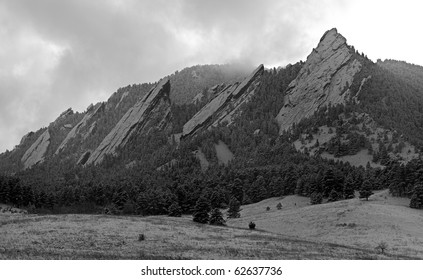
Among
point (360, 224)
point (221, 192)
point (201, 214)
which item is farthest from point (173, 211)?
point (360, 224)

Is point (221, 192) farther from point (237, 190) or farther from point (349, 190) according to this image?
point (349, 190)

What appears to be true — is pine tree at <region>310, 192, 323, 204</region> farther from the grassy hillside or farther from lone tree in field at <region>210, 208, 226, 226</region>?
the grassy hillside

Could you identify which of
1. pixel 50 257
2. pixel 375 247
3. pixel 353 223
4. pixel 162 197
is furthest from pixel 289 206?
pixel 50 257

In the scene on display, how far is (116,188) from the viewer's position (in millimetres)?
167250

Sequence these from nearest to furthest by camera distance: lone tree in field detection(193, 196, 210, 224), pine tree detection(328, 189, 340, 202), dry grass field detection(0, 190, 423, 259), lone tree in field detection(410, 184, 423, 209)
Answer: dry grass field detection(0, 190, 423, 259) → lone tree in field detection(193, 196, 210, 224) → lone tree in field detection(410, 184, 423, 209) → pine tree detection(328, 189, 340, 202)

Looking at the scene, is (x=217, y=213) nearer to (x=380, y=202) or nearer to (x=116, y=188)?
(x=380, y=202)

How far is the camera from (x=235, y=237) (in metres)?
67.6

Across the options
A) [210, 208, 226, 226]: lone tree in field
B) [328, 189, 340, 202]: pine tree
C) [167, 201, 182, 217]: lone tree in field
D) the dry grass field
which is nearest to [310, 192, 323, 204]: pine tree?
[328, 189, 340, 202]: pine tree

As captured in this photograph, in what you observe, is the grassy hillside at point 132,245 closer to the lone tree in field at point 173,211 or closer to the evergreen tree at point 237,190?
the lone tree in field at point 173,211

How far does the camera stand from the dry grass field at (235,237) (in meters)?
44.0

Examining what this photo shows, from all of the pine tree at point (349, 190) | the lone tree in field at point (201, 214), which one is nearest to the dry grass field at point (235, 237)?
the lone tree in field at point (201, 214)

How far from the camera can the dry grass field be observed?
44.0 m

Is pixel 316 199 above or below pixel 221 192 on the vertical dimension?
below

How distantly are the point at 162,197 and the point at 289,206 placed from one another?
3845cm
